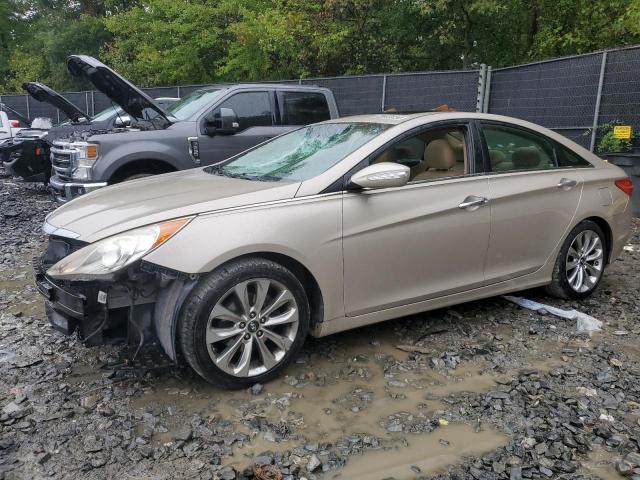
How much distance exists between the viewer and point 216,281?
305 centimetres

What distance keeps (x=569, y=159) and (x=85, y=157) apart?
5136 mm

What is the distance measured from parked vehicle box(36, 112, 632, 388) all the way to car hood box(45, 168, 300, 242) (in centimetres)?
2

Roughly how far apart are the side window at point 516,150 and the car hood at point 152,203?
67.1 inches

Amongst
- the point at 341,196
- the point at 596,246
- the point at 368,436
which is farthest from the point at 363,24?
the point at 368,436

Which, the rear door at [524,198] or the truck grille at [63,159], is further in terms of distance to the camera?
the truck grille at [63,159]

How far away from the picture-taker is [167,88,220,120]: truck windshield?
7.26 m

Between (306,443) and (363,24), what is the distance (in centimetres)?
1627

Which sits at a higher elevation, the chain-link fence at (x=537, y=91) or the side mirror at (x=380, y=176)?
the chain-link fence at (x=537, y=91)

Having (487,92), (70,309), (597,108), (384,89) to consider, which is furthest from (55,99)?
(597,108)

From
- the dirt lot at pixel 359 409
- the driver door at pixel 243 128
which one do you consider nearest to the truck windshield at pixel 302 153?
the dirt lot at pixel 359 409

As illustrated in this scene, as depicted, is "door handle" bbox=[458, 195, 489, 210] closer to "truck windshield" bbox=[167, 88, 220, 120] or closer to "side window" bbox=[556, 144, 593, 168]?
"side window" bbox=[556, 144, 593, 168]

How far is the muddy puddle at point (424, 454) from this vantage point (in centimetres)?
260

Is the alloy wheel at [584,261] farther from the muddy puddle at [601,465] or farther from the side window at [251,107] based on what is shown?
the side window at [251,107]

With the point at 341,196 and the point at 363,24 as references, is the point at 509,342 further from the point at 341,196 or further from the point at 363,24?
the point at 363,24
